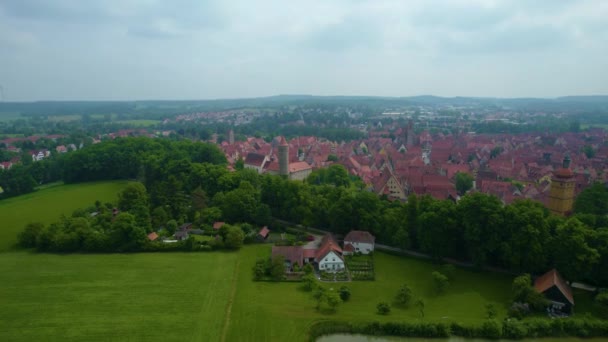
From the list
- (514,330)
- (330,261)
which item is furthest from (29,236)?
(514,330)

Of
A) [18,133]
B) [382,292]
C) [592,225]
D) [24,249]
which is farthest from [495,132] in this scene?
[18,133]

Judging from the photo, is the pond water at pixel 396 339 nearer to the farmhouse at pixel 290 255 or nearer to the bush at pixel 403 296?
the bush at pixel 403 296

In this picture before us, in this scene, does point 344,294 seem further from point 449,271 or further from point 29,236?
point 29,236

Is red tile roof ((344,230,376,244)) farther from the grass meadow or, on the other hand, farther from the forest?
the forest

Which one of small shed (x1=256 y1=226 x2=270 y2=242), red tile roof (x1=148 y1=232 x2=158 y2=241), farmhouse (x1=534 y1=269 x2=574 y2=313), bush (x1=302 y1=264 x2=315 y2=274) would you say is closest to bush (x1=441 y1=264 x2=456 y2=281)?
farmhouse (x1=534 y1=269 x2=574 y2=313)

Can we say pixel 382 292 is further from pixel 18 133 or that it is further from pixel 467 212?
pixel 18 133
